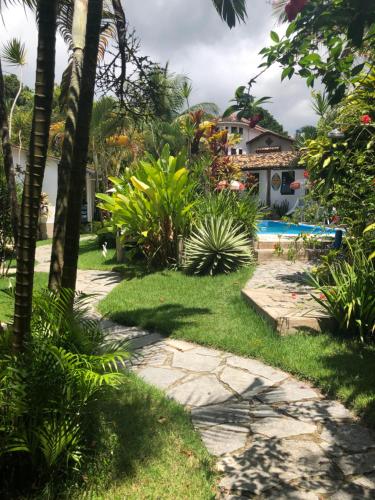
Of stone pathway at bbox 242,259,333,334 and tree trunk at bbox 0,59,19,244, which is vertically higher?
tree trunk at bbox 0,59,19,244

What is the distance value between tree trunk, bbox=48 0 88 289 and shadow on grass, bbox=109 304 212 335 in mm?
2012

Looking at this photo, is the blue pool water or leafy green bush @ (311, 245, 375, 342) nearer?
leafy green bush @ (311, 245, 375, 342)

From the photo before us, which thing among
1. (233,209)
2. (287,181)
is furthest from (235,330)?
(287,181)

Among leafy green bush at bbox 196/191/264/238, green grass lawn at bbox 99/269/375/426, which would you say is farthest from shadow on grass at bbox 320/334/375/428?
leafy green bush at bbox 196/191/264/238

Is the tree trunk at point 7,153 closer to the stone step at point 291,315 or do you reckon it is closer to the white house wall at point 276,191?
the stone step at point 291,315

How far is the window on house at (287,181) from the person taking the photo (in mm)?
27984

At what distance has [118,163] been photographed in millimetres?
23234

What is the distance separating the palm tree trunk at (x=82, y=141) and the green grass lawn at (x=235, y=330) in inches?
94.8

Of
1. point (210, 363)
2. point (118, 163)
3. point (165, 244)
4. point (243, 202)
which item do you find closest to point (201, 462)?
point (210, 363)

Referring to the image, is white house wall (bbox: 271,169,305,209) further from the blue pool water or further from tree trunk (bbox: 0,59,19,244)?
tree trunk (bbox: 0,59,19,244)

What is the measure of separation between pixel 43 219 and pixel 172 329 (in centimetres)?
1480

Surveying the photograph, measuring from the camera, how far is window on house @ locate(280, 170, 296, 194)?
28.0 meters

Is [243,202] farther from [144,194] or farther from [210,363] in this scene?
[210,363]

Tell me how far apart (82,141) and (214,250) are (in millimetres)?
6021
